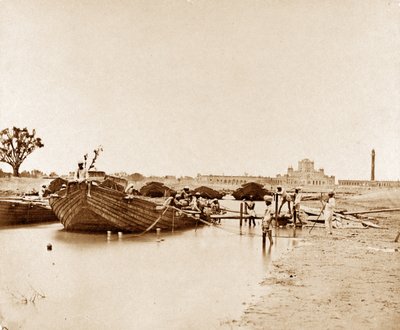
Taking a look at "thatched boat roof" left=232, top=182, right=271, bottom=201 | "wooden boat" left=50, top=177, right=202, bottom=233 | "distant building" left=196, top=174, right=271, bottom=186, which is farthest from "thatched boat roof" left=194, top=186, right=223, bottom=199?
"distant building" left=196, top=174, right=271, bottom=186

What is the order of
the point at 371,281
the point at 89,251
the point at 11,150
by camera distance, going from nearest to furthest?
the point at 371,281 < the point at 89,251 < the point at 11,150

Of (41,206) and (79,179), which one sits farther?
(41,206)

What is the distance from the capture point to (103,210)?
1656 centimetres

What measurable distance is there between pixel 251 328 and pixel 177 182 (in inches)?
3405

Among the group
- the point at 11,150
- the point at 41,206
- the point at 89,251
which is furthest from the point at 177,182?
→ the point at 89,251

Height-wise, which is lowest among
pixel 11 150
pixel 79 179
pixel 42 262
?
pixel 42 262

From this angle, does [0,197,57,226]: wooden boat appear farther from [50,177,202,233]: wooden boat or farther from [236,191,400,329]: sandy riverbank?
[236,191,400,329]: sandy riverbank

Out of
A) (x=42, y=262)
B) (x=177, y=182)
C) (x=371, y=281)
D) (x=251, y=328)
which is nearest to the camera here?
(x=251, y=328)

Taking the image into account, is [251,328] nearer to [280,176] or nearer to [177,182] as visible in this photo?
[177,182]

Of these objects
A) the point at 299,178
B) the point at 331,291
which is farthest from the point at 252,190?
the point at 299,178

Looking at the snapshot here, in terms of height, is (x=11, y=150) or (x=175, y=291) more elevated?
(x=11, y=150)

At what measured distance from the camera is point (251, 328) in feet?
20.0

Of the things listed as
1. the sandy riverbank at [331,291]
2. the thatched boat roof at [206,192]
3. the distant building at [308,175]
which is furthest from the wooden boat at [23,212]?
the distant building at [308,175]

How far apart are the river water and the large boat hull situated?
0.67 metres
